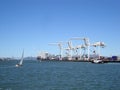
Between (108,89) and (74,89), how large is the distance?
467 centimetres

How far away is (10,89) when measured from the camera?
126ft

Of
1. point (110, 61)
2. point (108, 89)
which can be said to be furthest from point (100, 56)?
point (108, 89)

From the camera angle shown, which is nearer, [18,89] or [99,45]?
[18,89]

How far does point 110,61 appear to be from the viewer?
197750 millimetres

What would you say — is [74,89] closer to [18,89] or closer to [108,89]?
[108,89]

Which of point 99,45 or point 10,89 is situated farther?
point 99,45

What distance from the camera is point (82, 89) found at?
127ft

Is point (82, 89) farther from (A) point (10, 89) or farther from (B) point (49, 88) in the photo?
(A) point (10, 89)

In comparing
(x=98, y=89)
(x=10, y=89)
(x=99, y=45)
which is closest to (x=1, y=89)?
(x=10, y=89)

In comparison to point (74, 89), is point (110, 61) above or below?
above

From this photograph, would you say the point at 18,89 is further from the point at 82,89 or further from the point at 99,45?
the point at 99,45

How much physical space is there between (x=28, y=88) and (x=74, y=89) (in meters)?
6.43

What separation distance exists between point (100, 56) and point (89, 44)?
448 inches

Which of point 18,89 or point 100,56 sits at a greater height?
point 100,56
